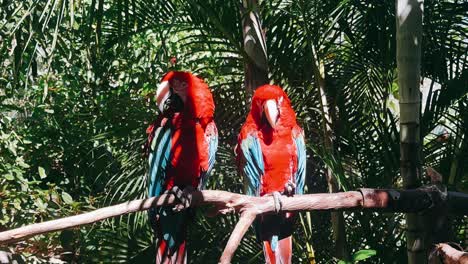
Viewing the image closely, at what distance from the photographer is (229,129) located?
2975 millimetres

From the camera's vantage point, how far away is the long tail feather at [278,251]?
249cm

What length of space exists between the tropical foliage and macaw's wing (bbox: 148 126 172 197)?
346mm

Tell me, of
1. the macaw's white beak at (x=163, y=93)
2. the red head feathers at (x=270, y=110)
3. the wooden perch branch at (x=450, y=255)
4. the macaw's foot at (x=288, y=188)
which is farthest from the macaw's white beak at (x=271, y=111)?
the wooden perch branch at (x=450, y=255)

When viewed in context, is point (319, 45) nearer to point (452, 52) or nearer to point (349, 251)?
point (452, 52)

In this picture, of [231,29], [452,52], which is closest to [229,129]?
[231,29]

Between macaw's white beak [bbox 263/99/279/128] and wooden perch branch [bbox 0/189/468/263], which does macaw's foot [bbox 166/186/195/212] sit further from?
macaw's white beak [bbox 263/99/279/128]

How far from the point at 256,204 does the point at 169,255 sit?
0.63 meters

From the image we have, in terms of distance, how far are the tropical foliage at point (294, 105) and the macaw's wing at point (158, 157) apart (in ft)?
1.13

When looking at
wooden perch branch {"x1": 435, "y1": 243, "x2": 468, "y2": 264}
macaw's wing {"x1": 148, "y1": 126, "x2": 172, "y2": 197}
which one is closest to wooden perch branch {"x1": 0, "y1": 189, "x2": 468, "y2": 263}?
wooden perch branch {"x1": 435, "y1": 243, "x2": 468, "y2": 264}

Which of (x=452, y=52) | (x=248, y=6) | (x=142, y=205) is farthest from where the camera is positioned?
(x=452, y=52)

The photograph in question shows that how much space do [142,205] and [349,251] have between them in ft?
4.79

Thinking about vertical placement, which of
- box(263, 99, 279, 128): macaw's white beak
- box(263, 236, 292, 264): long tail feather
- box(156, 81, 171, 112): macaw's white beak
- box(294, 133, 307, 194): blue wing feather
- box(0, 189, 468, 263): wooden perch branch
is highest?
box(156, 81, 171, 112): macaw's white beak

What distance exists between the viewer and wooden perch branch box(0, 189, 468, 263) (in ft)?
5.76

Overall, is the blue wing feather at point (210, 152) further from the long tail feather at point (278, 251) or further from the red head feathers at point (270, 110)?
the long tail feather at point (278, 251)
